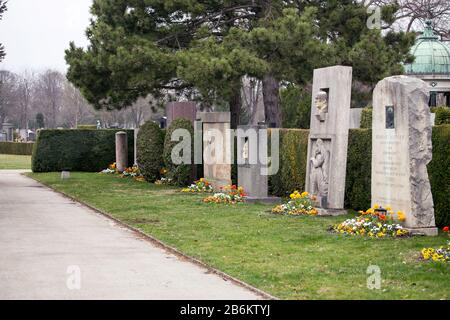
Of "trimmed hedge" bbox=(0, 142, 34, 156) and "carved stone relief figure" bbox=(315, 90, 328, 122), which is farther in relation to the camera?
"trimmed hedge" bbox=(0, 142, 34, 156)

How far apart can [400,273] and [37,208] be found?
38.4 ft

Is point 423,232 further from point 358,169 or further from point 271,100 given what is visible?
point 271,100

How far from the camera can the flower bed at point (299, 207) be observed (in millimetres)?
16380

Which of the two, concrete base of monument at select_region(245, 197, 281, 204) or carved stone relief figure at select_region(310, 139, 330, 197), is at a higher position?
carved stone relief figure at select_region(310, 139, 330, 197)

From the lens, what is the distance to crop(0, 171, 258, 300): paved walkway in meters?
8.77

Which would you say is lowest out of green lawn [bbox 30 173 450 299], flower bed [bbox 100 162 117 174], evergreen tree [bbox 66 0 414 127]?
green lawn [bbox 30 173 450 299]

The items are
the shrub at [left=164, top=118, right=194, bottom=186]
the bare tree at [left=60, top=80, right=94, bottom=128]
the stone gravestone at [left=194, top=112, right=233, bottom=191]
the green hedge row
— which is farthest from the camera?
the bare tree at [left=60, top=80, right=94, bottom=128]

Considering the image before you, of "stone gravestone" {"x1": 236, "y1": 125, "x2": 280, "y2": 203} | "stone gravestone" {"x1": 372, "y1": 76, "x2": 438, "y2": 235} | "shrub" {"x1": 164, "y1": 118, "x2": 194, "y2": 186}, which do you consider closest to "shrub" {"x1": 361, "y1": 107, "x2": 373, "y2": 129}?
"stone gravestone" {"x1": 236, "y1": 125, "x2": 280, "y2": 203}

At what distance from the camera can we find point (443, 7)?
4809cm

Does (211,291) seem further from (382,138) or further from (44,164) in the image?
(44,164)

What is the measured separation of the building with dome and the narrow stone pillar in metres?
13.6

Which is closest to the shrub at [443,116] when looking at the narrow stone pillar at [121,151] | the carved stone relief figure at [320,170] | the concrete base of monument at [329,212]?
the carved stone relief figure at [320,170]

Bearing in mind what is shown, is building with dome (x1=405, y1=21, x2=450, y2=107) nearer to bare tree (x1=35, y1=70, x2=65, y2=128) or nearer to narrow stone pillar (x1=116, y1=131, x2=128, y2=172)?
narrow stone pillar (x1=116, y1=131, x2=128, y2=172)
